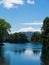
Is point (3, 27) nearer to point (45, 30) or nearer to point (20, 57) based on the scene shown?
point (45, 30)

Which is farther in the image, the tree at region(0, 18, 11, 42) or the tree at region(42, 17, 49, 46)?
the tree at region(0, 18, 11, 42)

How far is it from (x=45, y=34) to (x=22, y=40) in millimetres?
66095

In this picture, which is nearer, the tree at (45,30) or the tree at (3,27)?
the tree at (45,30)

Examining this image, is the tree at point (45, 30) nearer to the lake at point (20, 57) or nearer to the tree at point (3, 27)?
the lake at point (20, 57)

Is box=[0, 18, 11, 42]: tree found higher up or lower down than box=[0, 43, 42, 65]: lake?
higher up

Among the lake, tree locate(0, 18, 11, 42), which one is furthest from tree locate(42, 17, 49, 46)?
tree locate(0, 18, 11, 42)

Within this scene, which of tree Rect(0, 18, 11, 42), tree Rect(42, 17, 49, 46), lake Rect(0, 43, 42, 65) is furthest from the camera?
tree Rect(0, 18, 11, 42)

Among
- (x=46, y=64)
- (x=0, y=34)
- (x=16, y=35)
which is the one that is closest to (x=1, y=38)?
(x=0, y=34)

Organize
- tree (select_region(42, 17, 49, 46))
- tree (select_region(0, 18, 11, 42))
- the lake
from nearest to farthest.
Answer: the lake → tree (select_region(42, 17, 49, 46)) → tree (select_region(0, 18, 11, 42))

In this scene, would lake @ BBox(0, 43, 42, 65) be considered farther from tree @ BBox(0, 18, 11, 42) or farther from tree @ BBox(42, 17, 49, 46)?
tree @ BBox(0, 18, 11, 42)

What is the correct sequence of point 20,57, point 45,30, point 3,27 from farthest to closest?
point 3,27
point 45,30
point 20,57

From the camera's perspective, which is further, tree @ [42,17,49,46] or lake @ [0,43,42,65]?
tree @ [42,17,49,46]

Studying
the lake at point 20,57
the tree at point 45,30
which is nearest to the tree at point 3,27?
the tree at point 45,30

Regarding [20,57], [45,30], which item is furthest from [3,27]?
[20,57]
